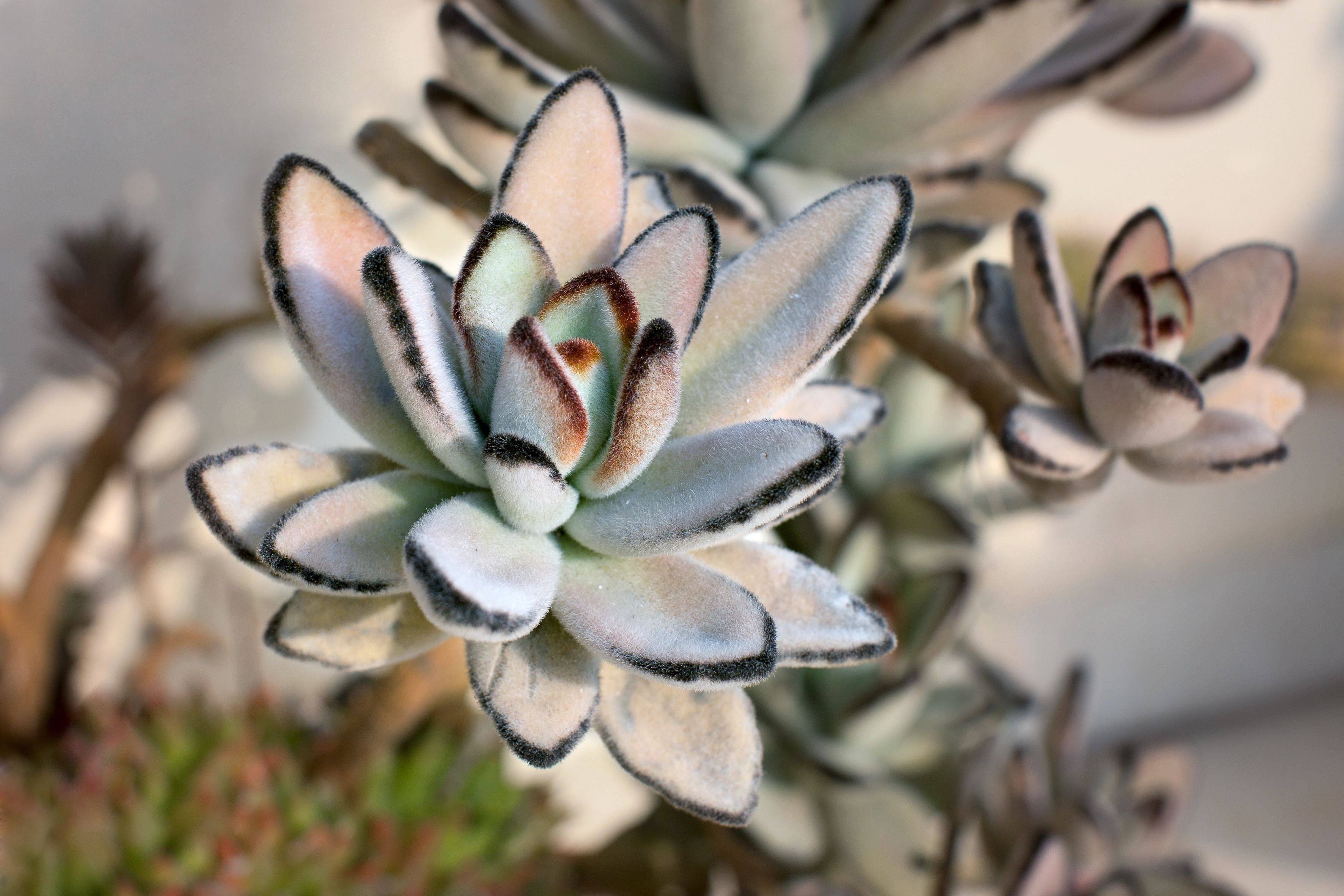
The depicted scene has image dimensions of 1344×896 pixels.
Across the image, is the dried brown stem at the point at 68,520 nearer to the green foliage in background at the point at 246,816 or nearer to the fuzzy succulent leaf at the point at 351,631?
the green foliage in background at the point at 246,816

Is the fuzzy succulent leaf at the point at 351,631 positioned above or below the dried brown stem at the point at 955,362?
above

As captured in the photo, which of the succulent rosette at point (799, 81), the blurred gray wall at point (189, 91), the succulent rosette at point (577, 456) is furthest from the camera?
the blurred gray wall at point (189, 91)

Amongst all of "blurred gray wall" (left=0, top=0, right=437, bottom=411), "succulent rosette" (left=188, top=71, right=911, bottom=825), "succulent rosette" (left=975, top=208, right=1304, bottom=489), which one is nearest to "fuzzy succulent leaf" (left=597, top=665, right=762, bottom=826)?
"succulent rosette" (left=188, top=71, right=911, bottom=825)

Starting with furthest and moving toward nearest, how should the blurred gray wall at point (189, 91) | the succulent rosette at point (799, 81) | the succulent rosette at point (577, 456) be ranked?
the blurred gray wall at point (189, 91), the succulent rosette at point (799, 81), the succulent rosette at point (577, 456)

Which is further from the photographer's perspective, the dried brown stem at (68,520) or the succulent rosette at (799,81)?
the dried brown stem at (68,520)

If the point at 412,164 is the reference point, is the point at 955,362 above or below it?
below

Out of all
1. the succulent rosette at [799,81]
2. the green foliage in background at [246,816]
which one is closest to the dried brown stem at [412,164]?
the succulent rosette at [799,81]

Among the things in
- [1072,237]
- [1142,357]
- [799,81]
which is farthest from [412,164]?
[1072,237]

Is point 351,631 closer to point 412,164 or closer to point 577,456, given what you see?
point 577,456
